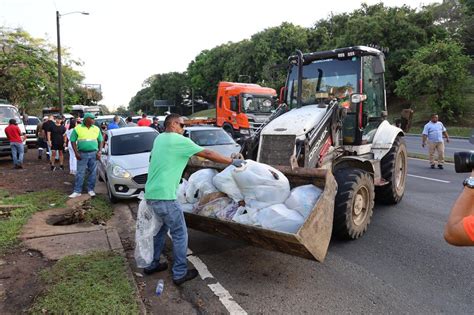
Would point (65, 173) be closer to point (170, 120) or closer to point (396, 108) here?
point (170, 120)

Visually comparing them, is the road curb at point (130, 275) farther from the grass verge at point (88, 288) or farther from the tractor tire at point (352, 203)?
the tractor tire at point (352, 203)

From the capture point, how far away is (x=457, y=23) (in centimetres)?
3891

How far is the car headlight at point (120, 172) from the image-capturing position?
25.1ft

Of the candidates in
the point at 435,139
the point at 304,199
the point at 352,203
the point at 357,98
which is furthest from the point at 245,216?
the point at 435,139

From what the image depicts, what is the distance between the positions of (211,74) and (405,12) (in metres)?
42.6

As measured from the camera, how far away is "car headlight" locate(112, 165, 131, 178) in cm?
766

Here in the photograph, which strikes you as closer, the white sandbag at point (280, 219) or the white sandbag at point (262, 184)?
the white sandbag at point (280, 219)

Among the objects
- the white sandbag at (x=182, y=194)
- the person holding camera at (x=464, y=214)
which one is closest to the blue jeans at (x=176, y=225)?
the white sandbag at (x=182, y=194)

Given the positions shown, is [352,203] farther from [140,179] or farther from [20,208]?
[20,208]

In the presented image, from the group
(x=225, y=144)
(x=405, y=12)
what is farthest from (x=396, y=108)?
(x=225, y=144)

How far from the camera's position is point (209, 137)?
11117 mm

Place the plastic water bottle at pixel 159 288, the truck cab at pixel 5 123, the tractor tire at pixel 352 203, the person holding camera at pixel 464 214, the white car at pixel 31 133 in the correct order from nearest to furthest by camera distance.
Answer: the person holding camera at pixel 464 214, the plastic water bottle at pixel 159 288, the tractor tire at pixel 352 203, the truck cab at pixel 5 123, the white car at pixel 31 133

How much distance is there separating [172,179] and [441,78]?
30.7 meters

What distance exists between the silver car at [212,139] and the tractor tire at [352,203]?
5.63 metres
